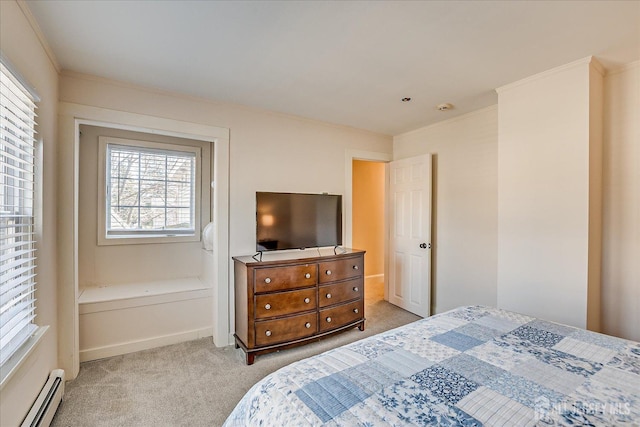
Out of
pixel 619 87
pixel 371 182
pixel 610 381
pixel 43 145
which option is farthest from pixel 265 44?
pixel 371 182

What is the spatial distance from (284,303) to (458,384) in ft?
6.20

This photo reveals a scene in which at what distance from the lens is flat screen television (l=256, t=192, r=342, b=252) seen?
9.72 ft

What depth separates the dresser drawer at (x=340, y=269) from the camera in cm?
301

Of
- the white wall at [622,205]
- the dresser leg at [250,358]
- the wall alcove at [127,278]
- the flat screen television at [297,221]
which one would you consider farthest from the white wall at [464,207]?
the wall alcove at [127,278]

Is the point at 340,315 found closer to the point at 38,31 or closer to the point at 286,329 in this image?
the point at 286,329

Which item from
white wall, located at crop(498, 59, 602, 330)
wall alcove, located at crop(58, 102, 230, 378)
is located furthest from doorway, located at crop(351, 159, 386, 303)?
white wall, located at crop(498, 59, 602, 330)

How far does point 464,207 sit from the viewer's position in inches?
135

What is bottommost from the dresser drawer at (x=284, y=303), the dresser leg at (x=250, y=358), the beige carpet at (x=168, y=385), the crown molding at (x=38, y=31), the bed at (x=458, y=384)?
the beige carpet at (x=168, y=385)

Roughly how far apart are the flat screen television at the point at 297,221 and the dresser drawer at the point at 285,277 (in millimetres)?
309

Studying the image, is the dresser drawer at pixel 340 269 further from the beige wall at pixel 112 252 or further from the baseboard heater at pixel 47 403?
the baseboard heater at pixel 47 403

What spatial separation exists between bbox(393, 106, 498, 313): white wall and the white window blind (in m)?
3.73

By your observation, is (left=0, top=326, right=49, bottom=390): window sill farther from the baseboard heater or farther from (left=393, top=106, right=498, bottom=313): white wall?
(left=393, top=106, right=498, bottom=313): white wall

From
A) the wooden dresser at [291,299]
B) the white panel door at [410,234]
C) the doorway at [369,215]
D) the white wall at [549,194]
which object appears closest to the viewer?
the white wall at [549,194]

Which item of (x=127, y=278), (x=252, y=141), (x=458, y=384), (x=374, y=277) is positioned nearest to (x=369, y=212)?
(x=374, y=277)
